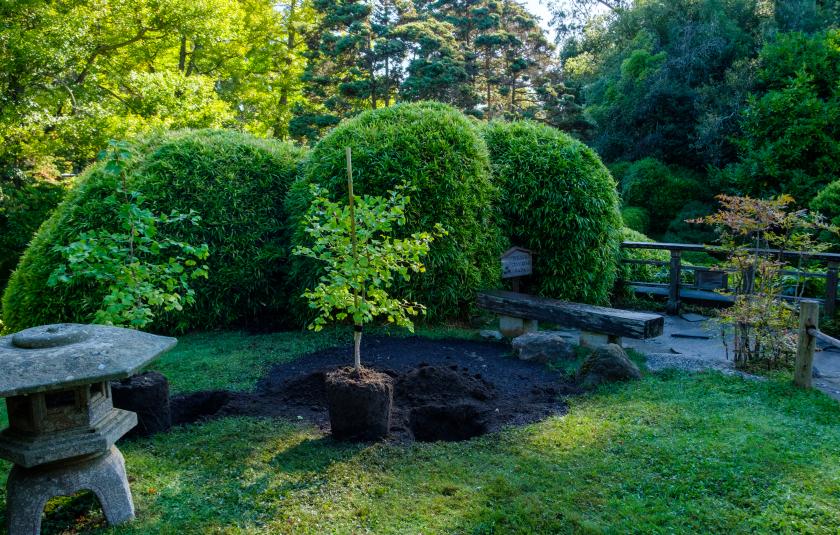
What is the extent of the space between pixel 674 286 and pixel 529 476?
5787 mm

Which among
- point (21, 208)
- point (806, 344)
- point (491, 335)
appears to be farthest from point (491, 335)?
point (21, 208)

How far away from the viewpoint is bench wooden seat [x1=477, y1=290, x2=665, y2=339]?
5930 millimetres

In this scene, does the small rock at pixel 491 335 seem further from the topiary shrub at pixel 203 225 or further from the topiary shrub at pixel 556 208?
the topiary shrub at pixel 203 225

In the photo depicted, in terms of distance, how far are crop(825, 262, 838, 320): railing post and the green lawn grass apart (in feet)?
9.55

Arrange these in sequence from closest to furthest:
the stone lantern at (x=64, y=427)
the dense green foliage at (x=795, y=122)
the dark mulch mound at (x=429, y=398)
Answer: the stone lantern at (x=64, y=427) < the dark mulch mound at (x=429, y=398) < the dense green foliage at (x=795, y=122)

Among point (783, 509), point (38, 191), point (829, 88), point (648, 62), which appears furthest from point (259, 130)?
point (783, 509)

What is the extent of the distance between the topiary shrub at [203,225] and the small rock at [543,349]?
318 centimetres

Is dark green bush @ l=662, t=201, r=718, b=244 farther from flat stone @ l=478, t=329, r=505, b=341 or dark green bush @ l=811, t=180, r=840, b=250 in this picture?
flat stone @ l=478, t=329, r=505, b=341

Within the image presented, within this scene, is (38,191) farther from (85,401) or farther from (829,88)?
(829,88)

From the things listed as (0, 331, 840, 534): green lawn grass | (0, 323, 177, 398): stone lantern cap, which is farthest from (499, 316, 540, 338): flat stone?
(0, 323, 177, 398): stone lantern cap

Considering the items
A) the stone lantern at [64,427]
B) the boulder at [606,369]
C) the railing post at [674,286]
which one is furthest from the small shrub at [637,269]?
the stone lantern at [64,427]

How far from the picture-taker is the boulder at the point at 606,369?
17.0ft

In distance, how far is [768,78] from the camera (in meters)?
13.4

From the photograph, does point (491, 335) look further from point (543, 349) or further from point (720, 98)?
point (720, 98)
